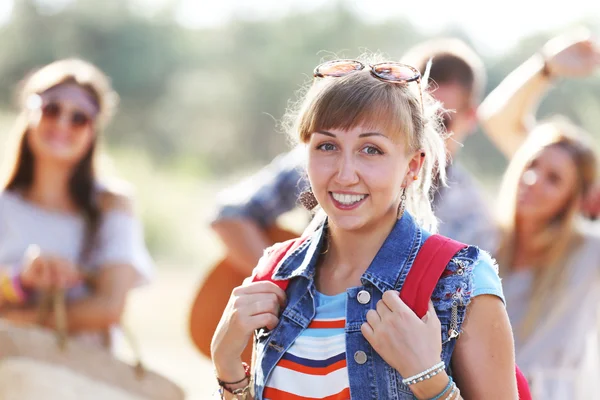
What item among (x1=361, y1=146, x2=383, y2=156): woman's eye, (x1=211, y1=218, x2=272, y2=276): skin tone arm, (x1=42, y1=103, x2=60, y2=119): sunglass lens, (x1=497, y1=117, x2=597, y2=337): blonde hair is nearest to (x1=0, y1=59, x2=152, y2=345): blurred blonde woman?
(x1=42, y1=103, x2=60, y2=119): sunglass lens

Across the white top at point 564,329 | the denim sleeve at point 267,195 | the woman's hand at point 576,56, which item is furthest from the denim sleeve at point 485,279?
the woman's hand at point 576,56

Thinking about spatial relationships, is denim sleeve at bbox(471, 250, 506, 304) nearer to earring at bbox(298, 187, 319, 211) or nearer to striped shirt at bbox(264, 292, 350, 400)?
striped shirt at bbox(264, 292, 350, 400)

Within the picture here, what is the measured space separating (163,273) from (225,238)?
9507 millimetres

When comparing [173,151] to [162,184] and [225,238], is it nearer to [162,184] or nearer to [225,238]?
[162,184]

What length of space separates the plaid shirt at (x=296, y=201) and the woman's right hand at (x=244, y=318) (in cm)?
113

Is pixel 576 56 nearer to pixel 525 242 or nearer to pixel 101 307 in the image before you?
pixel 525 242

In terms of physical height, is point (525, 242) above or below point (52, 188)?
below

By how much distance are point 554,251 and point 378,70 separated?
1.83 meters

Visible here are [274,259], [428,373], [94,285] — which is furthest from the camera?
[94,285]

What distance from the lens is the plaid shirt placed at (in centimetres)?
336

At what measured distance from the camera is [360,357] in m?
1.93

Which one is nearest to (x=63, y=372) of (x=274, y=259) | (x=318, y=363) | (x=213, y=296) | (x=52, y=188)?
(x=213, y=296)

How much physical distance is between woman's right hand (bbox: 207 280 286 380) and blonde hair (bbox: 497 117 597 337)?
1.74 m

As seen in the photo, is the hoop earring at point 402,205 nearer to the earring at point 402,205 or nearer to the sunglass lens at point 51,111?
the earring at point 402,205
